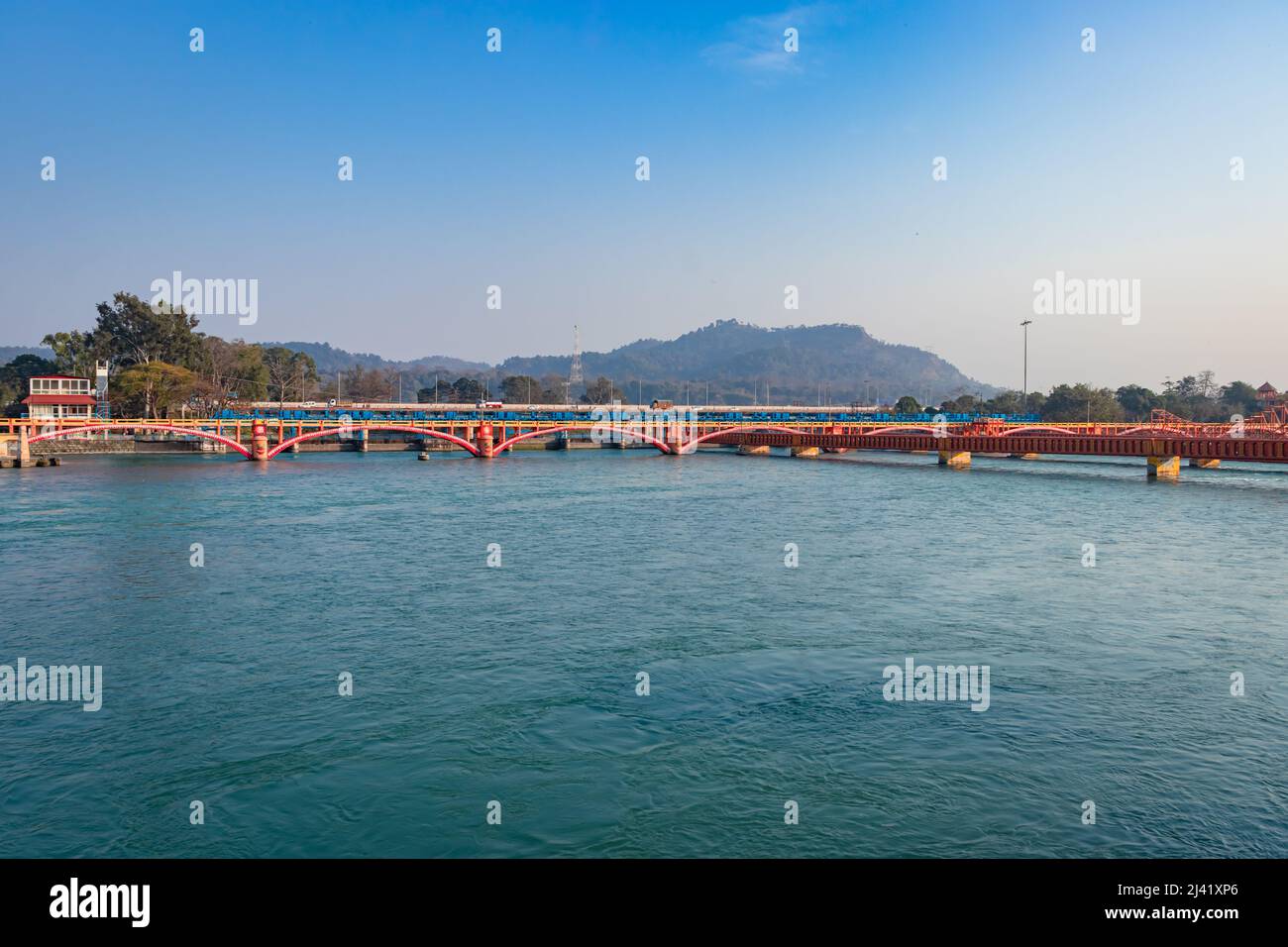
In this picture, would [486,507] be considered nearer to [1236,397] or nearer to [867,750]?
[867,750]

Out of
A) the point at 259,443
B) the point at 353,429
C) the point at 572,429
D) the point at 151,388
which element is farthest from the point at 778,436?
the point at 151,388

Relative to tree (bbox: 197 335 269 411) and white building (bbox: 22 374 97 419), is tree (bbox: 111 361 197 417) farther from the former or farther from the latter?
tree (bbox: 197 335 269 411)

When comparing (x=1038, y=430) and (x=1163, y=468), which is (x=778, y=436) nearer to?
(x=1038, y=430)

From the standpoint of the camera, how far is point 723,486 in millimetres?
75312

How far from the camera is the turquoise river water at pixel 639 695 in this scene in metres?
12.5

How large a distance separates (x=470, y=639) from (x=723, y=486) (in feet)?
176

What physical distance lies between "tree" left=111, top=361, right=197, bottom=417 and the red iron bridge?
4282 millimetres

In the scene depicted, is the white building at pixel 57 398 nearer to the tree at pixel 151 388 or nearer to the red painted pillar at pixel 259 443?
the tree at pixel 151 388

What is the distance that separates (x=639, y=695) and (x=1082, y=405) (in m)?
190

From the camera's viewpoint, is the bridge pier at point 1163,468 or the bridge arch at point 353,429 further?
the bridge arch at point 353,429

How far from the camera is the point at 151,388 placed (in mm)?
122938

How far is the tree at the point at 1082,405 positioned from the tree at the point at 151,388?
157 metres

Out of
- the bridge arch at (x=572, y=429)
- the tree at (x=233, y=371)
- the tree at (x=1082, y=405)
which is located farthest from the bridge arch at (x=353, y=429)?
the tree at (x=1082, y=405)

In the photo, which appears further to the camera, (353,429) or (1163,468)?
(353,429)
